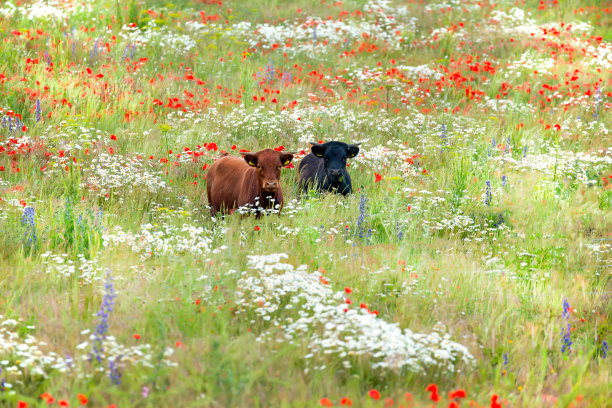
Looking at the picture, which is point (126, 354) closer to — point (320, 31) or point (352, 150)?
point (352, 150)

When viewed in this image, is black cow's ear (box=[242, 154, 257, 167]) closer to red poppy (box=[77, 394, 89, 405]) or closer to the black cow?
the black cow

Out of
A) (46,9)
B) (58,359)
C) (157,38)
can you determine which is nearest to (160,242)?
(58,359)

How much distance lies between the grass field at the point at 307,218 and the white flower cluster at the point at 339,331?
1.1 inches

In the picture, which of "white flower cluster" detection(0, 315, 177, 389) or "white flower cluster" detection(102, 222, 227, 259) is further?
"white flower cluster" detection(102, 222, 227, 259)

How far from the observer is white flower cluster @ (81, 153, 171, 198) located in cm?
832

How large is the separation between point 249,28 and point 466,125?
8.38 metres

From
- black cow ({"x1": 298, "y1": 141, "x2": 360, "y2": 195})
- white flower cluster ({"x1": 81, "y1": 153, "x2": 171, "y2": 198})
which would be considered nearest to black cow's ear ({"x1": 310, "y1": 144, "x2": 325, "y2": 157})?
black cow ({"x1": 298, "y1": 141, "x2": 360, "y2": 195})

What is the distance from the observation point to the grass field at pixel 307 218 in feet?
→ 13.6

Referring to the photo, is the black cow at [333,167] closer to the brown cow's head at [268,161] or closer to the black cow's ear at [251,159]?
the brown cow's head at [268,161]

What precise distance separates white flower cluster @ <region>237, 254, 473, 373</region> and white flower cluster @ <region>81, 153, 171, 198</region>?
12.2ft

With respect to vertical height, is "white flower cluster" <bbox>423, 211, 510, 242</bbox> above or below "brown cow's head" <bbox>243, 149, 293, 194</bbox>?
below

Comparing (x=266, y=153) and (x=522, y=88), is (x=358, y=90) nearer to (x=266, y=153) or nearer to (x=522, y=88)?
(x=522, y=88)

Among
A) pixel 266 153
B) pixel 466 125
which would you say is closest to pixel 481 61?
pixel 466 125

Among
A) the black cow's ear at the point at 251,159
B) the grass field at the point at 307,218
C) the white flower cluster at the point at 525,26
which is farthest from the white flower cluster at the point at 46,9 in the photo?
the white flower cluster at the point at 525,26
